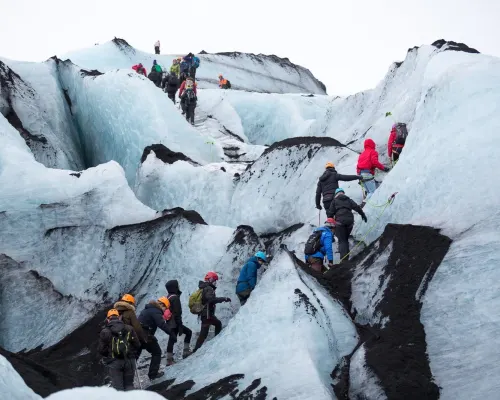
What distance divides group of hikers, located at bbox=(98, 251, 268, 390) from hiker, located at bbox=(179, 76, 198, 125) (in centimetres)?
1327

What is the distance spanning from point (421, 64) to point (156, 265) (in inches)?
352

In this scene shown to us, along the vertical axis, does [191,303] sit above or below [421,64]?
below

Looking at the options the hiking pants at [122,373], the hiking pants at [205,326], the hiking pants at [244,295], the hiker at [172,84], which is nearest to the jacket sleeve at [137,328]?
the hiking pants at [122,373]

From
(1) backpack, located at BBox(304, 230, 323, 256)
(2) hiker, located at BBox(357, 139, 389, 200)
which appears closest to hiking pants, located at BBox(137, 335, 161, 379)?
(1) backpack, located at BBox(304, 230, 323, 256)

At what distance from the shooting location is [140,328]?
11.6 meters

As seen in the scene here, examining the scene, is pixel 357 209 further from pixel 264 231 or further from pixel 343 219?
pixel 264 231

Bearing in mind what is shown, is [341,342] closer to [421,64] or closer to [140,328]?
[140,328]

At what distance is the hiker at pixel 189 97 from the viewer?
87.9 ft

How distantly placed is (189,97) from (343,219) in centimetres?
1366

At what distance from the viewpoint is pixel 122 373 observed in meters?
11.2

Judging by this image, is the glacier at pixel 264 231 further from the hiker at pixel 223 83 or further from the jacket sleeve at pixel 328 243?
the hiker at pixel 223 83

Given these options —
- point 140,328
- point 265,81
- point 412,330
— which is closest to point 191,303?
point 140,328

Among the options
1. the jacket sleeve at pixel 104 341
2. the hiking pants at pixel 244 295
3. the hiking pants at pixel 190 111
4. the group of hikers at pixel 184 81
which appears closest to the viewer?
the jacket sleeve at pixel 104 341

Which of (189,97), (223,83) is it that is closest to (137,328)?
(189,97)
